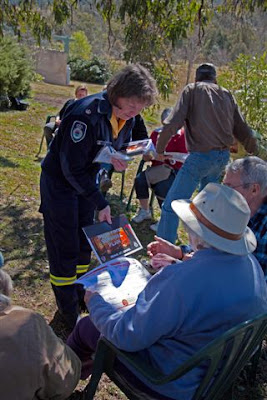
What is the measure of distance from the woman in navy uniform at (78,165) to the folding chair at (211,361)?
0.88m

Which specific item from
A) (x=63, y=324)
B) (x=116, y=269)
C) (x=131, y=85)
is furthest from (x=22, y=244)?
(x=131, y=85)

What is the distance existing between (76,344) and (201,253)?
39.0 inches

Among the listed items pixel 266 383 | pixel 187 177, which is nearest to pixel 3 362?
pixel 266 383

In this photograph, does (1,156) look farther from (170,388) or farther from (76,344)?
(170,388)

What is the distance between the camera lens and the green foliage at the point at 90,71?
827 inches

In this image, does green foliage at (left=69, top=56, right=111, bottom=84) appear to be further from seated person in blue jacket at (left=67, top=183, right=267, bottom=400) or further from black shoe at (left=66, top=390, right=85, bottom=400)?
seated person in blue jacket at (left=67, top=183, right=267, bottom=400)

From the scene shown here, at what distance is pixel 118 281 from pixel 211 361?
0.67 metres

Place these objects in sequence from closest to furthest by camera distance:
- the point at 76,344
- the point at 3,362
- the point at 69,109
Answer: the point at 3,362 < the point at 76,344 < the point at 69,109

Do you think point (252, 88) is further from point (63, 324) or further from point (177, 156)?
point (63, 324)

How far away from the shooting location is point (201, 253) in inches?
66.0

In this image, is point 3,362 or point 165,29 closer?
point 3,362

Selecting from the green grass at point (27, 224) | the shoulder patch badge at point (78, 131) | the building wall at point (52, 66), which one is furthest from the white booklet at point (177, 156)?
the building wall at point (52, 66)

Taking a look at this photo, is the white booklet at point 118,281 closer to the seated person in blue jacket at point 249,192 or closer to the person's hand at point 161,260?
the person's hand at point 161,260

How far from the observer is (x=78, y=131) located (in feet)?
7.82
